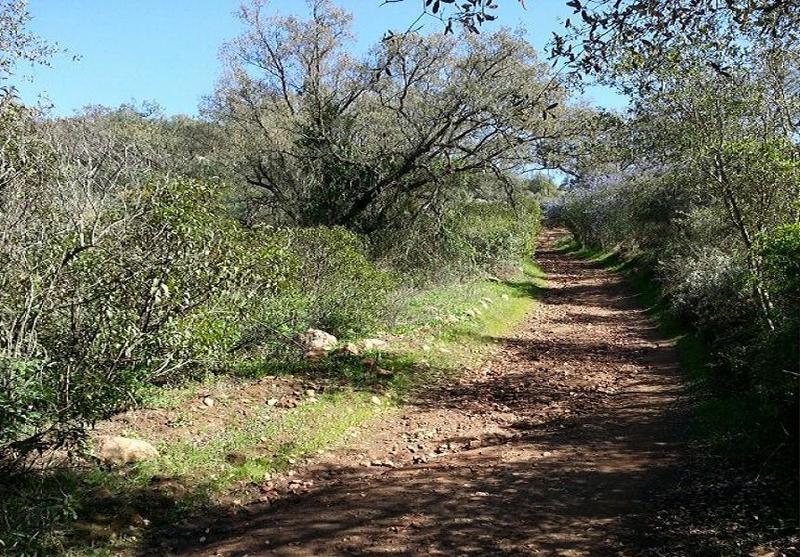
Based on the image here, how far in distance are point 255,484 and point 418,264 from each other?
477 inches

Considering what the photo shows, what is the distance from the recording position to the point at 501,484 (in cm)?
666

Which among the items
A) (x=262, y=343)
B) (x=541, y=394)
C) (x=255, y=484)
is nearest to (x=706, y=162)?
(x=541, y=394)

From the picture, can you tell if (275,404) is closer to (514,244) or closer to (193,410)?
(193,410)

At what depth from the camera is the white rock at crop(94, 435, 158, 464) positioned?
6432 mm

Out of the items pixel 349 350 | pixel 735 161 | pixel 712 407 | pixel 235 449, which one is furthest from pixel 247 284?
pixel 735 161

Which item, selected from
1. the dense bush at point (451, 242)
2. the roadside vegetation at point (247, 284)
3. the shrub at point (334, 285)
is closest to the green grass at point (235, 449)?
the roadside vegetation at point (247, 284)

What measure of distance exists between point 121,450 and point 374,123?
13.7 meters

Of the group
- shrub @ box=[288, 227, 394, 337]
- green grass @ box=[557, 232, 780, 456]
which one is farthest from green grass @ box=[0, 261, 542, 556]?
green grass @ box=[557, 232, 780, 456]

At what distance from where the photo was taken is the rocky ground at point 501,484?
17.6 ft

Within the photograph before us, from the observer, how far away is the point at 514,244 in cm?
2541

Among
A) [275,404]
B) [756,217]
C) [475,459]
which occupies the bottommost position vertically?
[475,459]

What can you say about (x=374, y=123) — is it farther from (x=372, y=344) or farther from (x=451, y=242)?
(x=372, y=344)

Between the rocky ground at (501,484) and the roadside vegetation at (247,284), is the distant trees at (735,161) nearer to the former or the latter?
the rocky ground at (501,484)

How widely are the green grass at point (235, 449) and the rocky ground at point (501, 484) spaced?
0.29m
